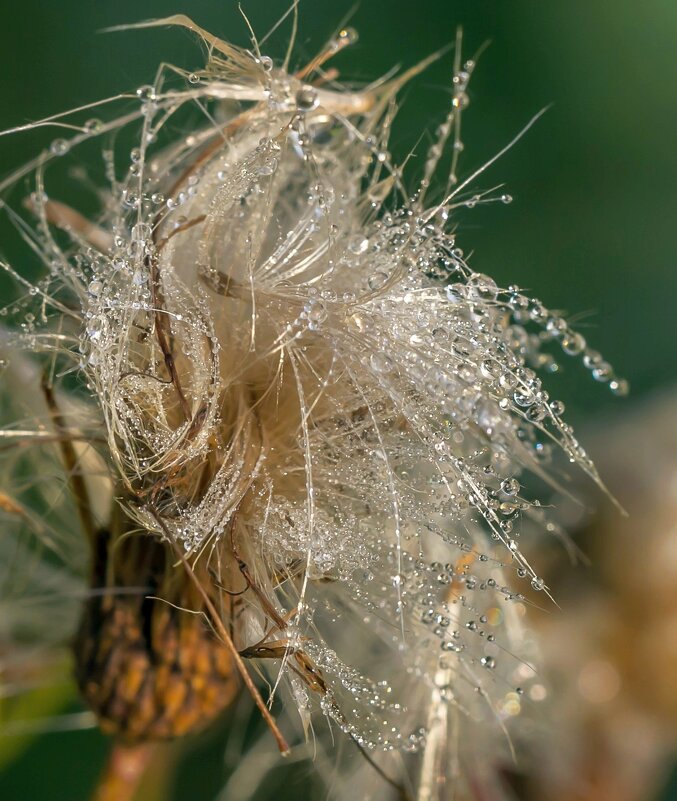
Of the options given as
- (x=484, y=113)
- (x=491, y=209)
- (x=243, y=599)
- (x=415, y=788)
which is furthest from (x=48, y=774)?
(x=484, y=113)

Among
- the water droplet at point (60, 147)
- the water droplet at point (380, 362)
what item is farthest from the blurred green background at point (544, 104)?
the water droplet at point (380, 362)

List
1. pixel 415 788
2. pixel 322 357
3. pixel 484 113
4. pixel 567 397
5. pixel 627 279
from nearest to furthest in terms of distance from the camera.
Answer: pixel 322 357 < pixel 415 788 < pixel 567 397 < pixel 484 113 < pixel 627 279

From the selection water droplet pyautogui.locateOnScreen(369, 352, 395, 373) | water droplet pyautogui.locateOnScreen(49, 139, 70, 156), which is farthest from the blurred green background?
water droplet pyautogui.locateOnScreen(369, 352, 395, 373)

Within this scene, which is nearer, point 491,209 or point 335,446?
point 335,446

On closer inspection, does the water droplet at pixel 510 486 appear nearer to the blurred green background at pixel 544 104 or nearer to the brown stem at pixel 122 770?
the brown stem at pixel 122 770

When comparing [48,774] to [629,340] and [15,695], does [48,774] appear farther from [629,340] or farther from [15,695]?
[629,340]
